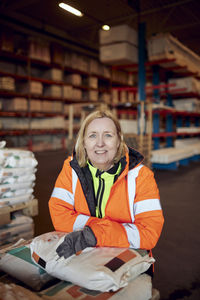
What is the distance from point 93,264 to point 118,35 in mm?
6723

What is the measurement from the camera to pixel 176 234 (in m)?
2.94

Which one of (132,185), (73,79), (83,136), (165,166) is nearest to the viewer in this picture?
(132,185)

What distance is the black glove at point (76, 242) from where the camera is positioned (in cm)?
123

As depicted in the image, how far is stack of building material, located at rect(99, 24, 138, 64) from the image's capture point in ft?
22.3

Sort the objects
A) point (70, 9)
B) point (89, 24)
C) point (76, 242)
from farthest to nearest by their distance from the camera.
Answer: point (89, 24), point (70, 9), point (76, 242)

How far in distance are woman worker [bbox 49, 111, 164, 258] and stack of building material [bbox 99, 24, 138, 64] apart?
574 cm

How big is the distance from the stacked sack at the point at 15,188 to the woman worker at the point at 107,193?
904mm

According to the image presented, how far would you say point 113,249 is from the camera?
1.30 m

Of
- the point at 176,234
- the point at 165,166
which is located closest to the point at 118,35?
the point at 165,166

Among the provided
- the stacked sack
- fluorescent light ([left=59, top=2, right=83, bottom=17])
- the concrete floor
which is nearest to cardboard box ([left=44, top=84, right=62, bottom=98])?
the concrete floor

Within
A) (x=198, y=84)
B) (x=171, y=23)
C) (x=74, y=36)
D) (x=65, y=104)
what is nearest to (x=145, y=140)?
(x=198, y=84)

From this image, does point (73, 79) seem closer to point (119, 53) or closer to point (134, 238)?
point (119, 53)

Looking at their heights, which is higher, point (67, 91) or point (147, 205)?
point (67, 91)

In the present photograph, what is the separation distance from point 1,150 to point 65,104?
387 inches
